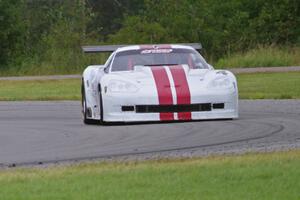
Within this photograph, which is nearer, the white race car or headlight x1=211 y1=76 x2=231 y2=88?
the white race car

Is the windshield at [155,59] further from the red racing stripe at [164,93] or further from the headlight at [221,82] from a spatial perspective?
the red racing stripe at [164,93]

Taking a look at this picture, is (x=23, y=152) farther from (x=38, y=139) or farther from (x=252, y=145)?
(x=252, y=145)

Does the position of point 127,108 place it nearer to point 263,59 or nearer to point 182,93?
point 182,93

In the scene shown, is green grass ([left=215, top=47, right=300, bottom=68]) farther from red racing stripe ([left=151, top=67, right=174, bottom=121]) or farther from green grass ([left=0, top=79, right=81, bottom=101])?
red racing stripe ([left=151, top=67, right=174, bottom=121])

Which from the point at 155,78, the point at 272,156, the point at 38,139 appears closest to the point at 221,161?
the point at 272,156

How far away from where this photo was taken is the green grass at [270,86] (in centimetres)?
2380

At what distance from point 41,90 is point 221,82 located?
48.7 feet

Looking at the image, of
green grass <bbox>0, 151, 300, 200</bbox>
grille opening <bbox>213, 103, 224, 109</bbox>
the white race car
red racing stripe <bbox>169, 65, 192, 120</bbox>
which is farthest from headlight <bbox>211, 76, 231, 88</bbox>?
green grass <bbox>0, 151, 300, 200</bbox>

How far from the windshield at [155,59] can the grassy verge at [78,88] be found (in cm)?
595

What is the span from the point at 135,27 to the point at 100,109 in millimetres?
38665

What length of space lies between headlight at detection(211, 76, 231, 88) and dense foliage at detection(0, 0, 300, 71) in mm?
32196

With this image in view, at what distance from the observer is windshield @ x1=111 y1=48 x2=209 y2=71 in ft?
55.5

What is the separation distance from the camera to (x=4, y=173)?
10.3 metres

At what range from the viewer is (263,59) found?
136 ft
